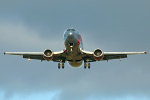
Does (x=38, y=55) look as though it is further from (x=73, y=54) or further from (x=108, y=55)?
(x=108, y=55)

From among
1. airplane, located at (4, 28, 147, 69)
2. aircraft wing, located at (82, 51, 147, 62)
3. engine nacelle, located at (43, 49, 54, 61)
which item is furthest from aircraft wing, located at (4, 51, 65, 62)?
aircraft wing, located at (82, 51, 147, 62)

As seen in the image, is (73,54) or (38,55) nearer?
(73,54)

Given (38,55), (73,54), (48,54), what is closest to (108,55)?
(73,54)

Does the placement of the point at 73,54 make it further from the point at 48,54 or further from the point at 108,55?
the point at 108,55

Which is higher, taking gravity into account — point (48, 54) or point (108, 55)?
point (108, 55)

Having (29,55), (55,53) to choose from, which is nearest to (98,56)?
(55,53)

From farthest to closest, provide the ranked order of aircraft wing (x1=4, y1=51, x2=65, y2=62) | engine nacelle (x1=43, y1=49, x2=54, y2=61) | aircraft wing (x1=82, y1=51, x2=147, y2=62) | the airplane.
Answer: aircraft wing (x1=82, y1=51, x2=147, y2=62)
aircraft wing (x1=4, y1=51, x2=65, y2=62)
engine nacelle (x1=43, y1=49, x2=54, y2=61)
the airplane

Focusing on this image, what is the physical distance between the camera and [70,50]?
4481cm

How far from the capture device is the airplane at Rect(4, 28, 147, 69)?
1730 inches

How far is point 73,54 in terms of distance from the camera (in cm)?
4578

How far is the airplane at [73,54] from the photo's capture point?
43.9 meters

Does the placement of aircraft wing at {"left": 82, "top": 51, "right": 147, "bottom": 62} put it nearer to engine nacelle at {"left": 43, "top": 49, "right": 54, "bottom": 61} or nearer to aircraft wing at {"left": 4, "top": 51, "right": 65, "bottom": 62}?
aircraft wing at {"left": 4, "top": 51, "right": 65, "bottom": 62}

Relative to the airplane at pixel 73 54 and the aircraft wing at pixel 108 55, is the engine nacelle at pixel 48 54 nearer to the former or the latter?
the airplane at pixel 73 54

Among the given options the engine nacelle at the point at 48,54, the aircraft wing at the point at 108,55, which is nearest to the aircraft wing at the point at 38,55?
the engine nacelle at the point at 48,54
